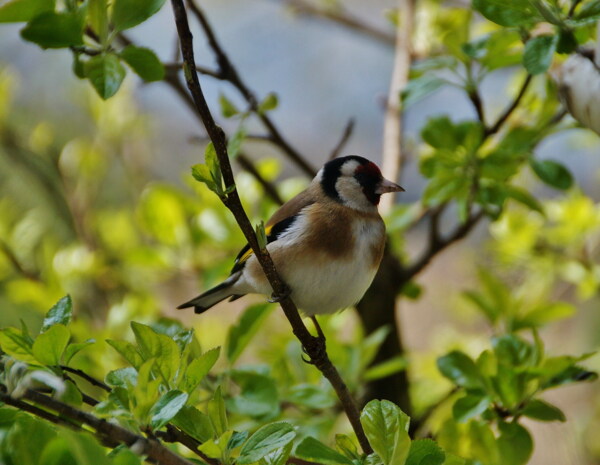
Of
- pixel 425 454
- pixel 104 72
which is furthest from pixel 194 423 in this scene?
pixel 104 72

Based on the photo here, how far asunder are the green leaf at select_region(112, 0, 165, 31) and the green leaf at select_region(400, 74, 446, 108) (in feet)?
1.53

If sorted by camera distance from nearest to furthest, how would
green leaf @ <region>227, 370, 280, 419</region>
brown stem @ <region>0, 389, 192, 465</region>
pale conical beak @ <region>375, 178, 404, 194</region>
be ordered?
brown stem @ <region>0, 389, 192, 465</region> → green leaf @ <region>227, 370, 280, 419</region> → pale conical beak @ <region>375, 178, 404, 194</region>

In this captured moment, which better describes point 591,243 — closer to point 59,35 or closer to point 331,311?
point 331,311

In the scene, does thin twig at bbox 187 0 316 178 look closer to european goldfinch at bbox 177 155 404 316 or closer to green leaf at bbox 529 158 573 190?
european goldfinch at bbox 177 155 404 316

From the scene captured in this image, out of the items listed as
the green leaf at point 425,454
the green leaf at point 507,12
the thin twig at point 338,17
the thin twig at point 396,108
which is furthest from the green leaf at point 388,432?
the thin twig at point 338,17

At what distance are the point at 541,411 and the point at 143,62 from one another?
73cm

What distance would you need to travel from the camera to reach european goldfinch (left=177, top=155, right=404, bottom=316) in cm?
123

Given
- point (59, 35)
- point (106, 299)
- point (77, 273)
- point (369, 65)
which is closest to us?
point (59, 35)

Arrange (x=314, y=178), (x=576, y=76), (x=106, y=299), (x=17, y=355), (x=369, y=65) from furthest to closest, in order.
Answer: (x=369, y=65) → (x=106, y=299) → (x=314, y=178) → (x=576, y=76) → (x=17, y=355)

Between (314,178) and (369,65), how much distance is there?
291 centimetres

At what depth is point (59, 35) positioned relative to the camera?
32.8 inches

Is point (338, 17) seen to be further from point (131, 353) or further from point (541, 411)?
point (131, 353)

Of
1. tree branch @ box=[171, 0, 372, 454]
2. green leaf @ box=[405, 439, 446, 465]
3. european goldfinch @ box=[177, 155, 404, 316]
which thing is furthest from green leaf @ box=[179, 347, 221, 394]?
european goldfinch @ box=[177, 155, 404, 316]

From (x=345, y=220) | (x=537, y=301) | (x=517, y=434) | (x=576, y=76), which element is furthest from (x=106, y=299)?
(x=576, y=76)
